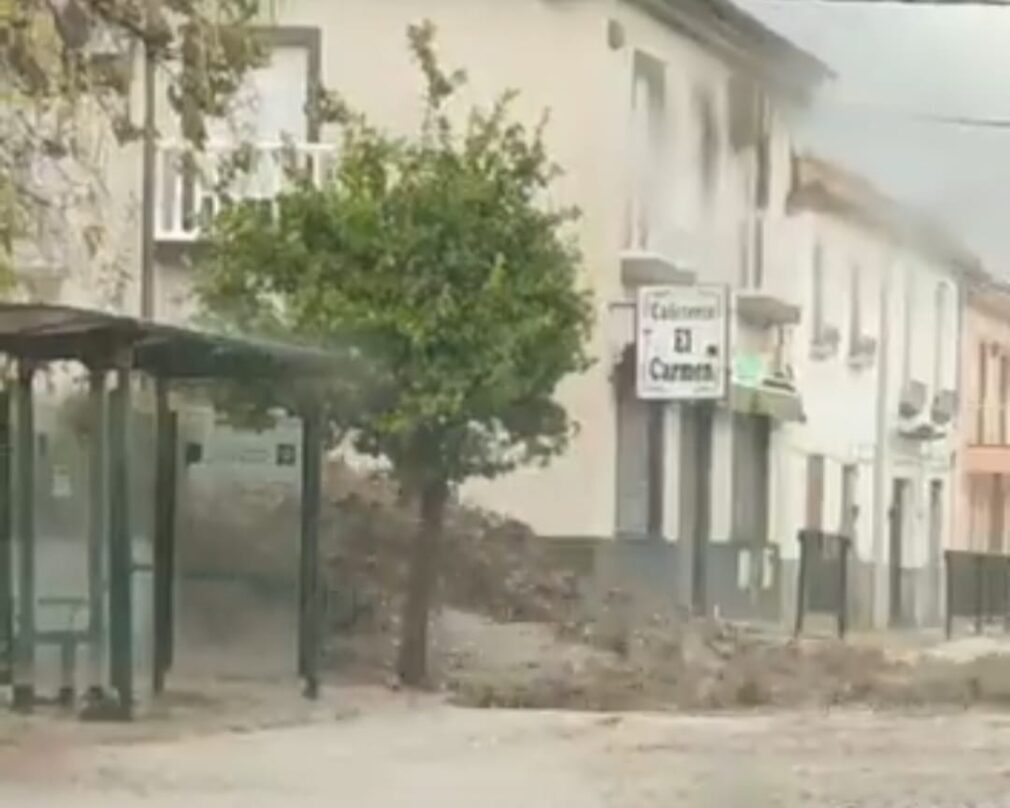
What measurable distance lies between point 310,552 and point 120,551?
2170 millimetres

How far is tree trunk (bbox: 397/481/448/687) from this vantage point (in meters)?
18.1

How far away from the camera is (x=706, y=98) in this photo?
7957 millimetres

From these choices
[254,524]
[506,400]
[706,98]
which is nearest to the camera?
[706,98]

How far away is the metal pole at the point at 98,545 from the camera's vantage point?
15.4 meters

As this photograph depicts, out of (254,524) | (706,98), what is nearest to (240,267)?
(254,524)

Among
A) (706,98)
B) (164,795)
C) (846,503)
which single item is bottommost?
(164,795)

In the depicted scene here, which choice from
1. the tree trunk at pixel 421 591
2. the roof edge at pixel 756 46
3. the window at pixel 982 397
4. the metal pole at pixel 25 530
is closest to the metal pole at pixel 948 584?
the window at pixel 982 397

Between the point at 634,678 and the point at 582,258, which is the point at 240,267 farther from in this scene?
the point at 634,678

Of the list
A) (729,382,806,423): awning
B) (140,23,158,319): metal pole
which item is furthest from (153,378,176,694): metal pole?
(729,382,806,423): awning

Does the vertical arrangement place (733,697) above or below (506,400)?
below

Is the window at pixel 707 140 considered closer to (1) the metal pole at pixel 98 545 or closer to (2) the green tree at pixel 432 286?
(1) the metal pole at pixel 98 545

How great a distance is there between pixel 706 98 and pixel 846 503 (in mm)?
5890

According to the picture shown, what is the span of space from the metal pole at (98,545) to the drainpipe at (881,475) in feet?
12.7

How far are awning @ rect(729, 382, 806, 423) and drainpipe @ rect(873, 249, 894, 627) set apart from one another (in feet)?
3.22
